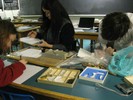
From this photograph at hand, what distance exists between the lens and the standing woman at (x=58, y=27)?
6.84 ft

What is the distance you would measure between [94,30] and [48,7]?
1410 millimetres

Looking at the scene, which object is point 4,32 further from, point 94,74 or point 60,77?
point 94,74

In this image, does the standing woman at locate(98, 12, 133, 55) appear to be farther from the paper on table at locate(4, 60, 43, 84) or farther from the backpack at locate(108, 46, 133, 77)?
the paper on table at locate(4, 60, 43, 84)

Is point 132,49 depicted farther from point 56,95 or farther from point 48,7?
point 48,7

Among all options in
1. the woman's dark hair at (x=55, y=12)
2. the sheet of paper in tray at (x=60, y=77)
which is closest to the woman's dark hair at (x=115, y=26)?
the sheet of paper in tray at (x=60, y=77)

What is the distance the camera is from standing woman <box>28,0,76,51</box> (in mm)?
2086

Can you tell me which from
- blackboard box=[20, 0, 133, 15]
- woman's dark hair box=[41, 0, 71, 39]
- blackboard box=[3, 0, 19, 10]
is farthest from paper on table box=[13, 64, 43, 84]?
blackboard box=[3, 0, 19, 10]

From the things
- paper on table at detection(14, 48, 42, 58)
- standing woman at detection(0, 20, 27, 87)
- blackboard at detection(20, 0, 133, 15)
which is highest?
blackboard at detection(20, 0, 133, 15)

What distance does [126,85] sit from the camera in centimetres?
110

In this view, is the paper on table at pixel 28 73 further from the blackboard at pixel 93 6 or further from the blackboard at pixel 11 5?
the blackboard at pixel 11 5

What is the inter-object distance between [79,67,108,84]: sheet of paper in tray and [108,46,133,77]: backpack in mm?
70

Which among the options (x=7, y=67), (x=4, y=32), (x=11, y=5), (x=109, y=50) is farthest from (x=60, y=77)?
(x=11, y=5)

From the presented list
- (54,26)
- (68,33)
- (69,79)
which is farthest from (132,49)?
(54,26)

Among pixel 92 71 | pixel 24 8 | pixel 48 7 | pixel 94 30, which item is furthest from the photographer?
pixel 24 8
